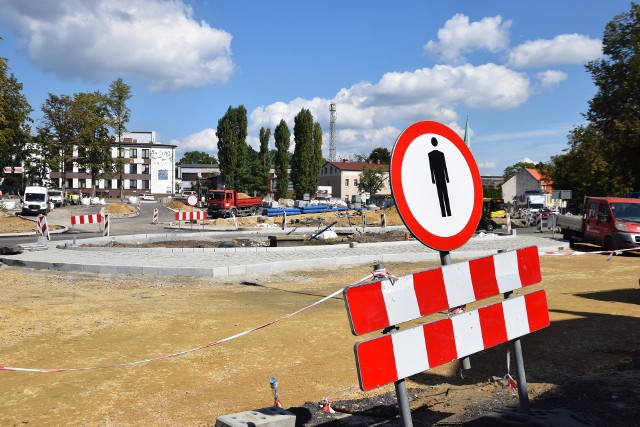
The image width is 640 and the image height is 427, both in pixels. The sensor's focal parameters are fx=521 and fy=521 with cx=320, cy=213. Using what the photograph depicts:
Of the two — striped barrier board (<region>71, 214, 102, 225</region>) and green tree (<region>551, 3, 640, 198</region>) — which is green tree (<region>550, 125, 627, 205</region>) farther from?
striped barrier board (<region>71, 214, 102, 225</region>)

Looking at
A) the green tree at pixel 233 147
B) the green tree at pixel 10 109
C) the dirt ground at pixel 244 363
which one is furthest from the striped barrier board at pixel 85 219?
the green tree at pixel 233 147

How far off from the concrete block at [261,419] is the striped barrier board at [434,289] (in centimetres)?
144

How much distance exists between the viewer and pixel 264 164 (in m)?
88.2

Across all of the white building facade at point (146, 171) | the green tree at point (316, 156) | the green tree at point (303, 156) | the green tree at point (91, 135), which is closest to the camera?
the green tree at point (91, 135)

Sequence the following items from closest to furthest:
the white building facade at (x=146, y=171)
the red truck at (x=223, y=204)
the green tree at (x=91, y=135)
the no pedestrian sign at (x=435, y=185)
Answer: the no pedestrian sign at (x=435, y=185), the red truck at (x=223, y=204), the green tree at (x=91, y=135), the white building facade at (x=146, y=171)

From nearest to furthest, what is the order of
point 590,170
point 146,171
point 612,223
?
point 612,223 → point 590,170 → point 146,171

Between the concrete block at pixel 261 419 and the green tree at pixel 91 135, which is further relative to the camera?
the green tree at pixel 91 135

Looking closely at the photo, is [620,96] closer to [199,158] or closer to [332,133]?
[332,133]

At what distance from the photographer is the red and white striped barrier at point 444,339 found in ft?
8.89

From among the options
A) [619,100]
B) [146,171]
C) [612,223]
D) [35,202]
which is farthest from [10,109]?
[146,171]

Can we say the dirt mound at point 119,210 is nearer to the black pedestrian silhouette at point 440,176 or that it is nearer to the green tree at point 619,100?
the green tree at point 619,100

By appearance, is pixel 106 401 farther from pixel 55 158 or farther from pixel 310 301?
pixel 55 158

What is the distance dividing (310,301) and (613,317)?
5358mm

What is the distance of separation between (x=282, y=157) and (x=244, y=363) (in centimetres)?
8258
